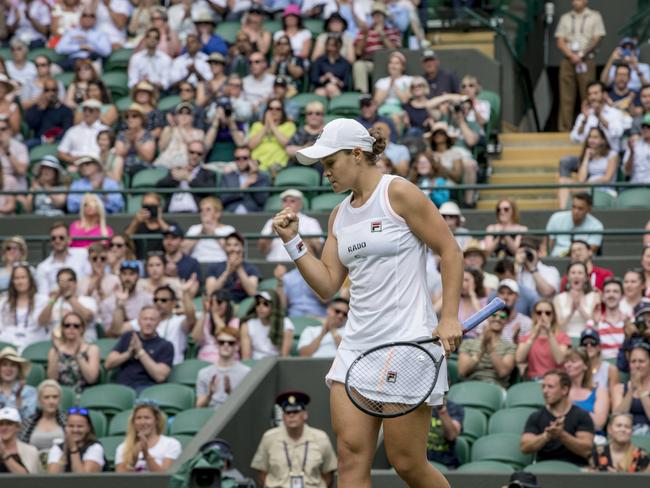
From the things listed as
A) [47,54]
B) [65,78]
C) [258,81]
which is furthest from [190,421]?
[47,54]

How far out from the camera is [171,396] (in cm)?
1132

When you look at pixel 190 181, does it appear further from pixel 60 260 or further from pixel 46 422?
pixel 46 422

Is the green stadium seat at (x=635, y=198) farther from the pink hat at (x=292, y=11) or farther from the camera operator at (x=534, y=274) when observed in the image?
the pink hat at (x=292, y=11)

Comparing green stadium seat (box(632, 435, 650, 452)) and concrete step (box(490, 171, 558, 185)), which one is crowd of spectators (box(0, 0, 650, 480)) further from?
concrete step (box(490, 171, 558, 185))

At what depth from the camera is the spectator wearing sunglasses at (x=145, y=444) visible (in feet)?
33.8

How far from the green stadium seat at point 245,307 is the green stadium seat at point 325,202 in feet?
6.43

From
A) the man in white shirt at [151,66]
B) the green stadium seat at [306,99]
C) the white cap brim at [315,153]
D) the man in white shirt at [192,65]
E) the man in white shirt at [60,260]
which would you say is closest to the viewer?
the white cap brim at [315,153]

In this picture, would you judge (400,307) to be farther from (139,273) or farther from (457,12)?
(457,12)

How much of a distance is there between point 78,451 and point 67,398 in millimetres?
1070

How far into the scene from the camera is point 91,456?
1039cm

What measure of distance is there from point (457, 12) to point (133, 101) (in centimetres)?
422

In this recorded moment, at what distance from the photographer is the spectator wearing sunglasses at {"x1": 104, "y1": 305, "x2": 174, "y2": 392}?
11641 mm

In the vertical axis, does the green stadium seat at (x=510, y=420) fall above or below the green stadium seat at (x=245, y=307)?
below

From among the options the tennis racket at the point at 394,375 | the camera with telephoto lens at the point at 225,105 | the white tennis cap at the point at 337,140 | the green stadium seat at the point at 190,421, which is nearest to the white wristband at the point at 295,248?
the white tennis cap at the point at 337,140
